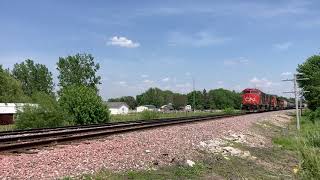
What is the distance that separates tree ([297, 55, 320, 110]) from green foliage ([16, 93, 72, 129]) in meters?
55.3

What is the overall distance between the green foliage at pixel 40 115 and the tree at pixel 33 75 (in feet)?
319

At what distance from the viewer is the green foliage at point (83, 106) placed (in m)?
44.0

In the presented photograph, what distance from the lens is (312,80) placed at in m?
92.7

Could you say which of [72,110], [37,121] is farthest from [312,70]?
[37,121]

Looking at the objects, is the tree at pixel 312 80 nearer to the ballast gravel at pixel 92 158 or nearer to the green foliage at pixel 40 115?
the green foliage at pixel 40 115

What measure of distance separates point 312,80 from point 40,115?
66.6 metres

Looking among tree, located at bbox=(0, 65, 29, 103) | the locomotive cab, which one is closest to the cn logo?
the locomotive cab

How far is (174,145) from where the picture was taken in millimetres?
17484

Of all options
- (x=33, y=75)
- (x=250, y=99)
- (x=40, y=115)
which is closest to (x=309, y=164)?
(x=40, y=115)

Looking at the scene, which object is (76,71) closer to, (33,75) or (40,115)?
(33,75)

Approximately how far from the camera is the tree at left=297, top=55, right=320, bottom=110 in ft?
283

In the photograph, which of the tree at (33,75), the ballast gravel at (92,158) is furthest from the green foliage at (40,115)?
the tree at (33,75)

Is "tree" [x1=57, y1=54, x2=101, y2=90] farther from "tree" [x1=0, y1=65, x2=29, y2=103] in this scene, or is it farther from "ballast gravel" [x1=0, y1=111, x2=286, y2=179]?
"ballast gravel" [x1=0, y1=111, x2=286, y2=179]

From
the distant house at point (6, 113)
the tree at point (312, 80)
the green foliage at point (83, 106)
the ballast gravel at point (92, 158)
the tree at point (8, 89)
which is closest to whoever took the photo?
the ballast gravel at point (92, 158)
